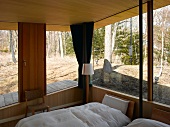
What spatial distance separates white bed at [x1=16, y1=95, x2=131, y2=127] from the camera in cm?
273

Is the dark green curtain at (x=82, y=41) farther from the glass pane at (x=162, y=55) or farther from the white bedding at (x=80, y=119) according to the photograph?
the glass pane at (x=162, y=55)

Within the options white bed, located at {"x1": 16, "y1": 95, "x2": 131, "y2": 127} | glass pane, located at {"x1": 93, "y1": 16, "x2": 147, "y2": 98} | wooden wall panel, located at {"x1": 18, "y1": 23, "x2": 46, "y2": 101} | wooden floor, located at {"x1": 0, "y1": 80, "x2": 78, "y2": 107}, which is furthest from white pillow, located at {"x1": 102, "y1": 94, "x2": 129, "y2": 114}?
wooden wall panel, located at {"x1": 18, "y1": 23, "x2": 46, "y2": 101}

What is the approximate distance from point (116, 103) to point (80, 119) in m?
0.94

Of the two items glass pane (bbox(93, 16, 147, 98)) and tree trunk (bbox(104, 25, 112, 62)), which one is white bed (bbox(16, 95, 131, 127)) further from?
tree trunk (bbox(104, 25, 112, 62))

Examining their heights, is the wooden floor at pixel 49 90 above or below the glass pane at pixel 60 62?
below

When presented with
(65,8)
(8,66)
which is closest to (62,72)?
(8,66)

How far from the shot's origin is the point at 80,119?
289 centimetres

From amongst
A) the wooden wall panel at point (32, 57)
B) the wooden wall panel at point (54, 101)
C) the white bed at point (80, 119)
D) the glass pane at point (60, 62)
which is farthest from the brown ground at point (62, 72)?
the white bed at point (80, 119)

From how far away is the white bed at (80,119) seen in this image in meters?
2.73

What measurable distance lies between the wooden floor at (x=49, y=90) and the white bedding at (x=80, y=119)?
1.26 metres

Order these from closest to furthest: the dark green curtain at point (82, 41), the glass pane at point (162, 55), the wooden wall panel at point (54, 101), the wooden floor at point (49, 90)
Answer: the glass pane at point (162, 55)
the wooden wall panel at point (54, 101)
the wooden floor at point (49, 90)
the dark green curtain at point (82, 41)

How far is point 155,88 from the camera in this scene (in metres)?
3.24

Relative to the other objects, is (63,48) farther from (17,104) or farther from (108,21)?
(17,104)

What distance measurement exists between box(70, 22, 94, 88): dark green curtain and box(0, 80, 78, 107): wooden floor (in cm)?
31
